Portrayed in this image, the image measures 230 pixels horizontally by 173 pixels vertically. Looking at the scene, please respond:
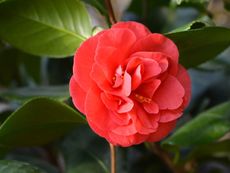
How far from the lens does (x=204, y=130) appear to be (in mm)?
787

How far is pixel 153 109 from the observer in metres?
0.58

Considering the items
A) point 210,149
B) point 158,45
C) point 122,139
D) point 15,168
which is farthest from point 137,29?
point 210,149

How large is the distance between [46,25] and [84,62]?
0.62ft

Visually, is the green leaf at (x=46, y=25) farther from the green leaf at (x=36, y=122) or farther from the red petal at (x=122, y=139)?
the red petal at (x=122, y=139)

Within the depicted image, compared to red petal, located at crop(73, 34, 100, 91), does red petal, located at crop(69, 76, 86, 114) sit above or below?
below

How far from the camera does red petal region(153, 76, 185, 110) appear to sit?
22.9 inches

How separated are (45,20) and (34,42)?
0.15 ft

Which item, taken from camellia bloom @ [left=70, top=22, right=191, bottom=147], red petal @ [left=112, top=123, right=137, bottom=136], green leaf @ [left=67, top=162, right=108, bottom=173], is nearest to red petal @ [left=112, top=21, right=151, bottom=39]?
camellia bloom @ [left=70, top=22, right=191, bottom=147]

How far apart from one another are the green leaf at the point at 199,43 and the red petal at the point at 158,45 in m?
0.03

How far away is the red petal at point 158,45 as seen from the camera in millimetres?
575

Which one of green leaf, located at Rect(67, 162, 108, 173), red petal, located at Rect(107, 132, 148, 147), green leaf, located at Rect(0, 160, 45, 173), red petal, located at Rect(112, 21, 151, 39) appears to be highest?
red petal, located at Rect(112, 21, 151, 39)

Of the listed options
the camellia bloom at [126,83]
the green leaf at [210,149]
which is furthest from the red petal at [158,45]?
the green leaf at [210,149]

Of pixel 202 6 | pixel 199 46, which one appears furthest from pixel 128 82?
pixel 202 6

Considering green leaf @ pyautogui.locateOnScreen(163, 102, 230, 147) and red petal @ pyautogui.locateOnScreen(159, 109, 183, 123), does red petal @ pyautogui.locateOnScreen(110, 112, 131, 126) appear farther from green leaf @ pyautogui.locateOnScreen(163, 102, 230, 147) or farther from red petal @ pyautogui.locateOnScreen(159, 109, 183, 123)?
green leaf @ pyautogui.locateOnScreen(163, 102, 230, 147)
